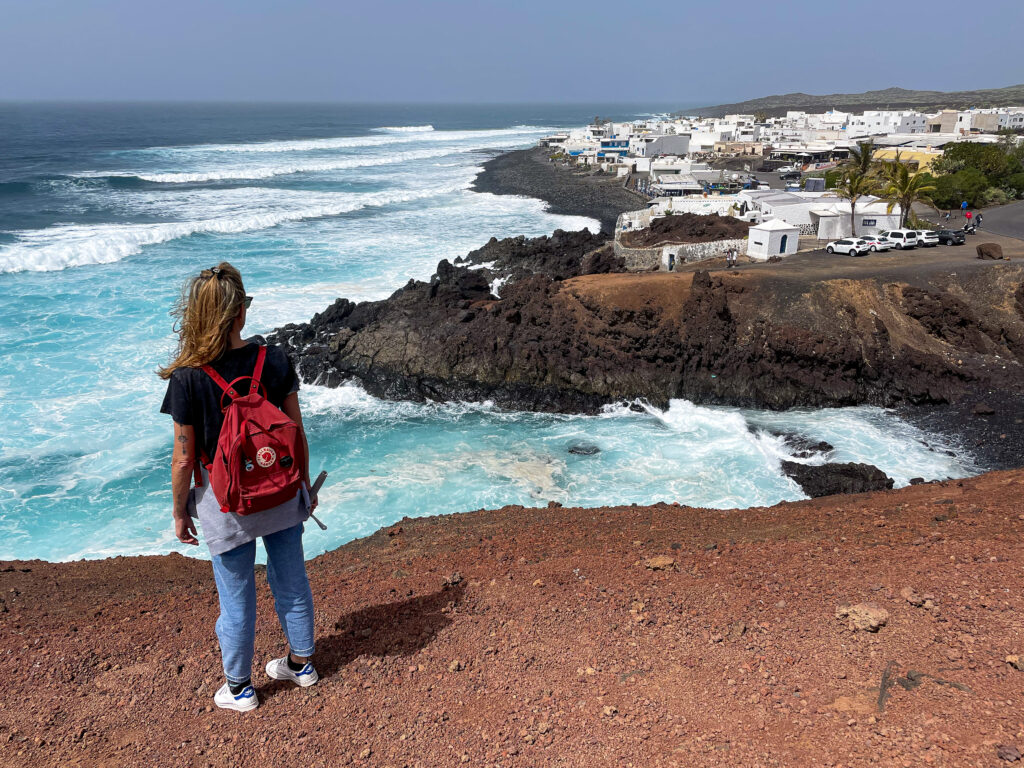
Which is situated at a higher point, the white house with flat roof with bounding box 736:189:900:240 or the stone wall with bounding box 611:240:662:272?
the white house with flat roof with bounding box 736:189:900:240

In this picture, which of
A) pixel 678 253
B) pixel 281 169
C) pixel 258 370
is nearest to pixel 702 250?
pixel 678 253

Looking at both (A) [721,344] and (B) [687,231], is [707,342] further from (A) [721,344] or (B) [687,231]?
(B) [687,231]

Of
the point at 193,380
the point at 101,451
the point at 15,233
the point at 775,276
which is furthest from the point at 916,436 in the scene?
the point at 15,233

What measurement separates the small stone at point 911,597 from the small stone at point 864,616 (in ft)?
0.65

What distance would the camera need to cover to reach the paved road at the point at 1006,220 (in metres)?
27.6

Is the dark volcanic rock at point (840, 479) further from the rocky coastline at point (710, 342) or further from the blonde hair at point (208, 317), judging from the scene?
the blonde hair at point (208, 317)

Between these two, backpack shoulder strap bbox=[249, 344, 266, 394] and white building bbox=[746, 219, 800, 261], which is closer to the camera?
backpack shoulder strap bbox=[249, 344, 266, 394]

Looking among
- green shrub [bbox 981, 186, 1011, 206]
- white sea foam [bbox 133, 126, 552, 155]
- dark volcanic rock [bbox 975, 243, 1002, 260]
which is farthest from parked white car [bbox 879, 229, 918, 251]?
white sea foam [bbox 133, 126, 552, 155]

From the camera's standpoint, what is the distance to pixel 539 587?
4875mm

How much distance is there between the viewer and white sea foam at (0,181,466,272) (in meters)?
29.0

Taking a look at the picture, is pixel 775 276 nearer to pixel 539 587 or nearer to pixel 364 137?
pixel 539 587

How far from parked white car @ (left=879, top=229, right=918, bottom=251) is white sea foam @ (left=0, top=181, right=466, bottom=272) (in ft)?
101

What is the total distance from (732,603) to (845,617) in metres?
0.67

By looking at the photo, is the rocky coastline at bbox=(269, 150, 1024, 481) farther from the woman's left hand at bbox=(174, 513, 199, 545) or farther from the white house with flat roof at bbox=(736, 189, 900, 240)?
the woman's left hand at bbox=(174, 513, 199, 545)
